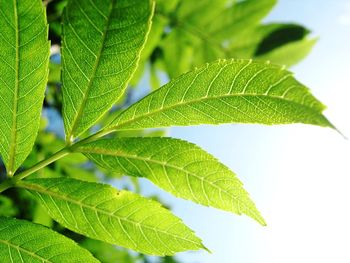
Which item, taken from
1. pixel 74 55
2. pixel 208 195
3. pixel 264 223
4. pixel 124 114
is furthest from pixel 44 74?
pixel 264 223

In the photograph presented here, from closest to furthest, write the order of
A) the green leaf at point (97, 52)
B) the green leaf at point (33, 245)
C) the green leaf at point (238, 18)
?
the green leaf at point (97, 52) < the green leaf at point (33, 245) < the green leaf at point (238, 18)

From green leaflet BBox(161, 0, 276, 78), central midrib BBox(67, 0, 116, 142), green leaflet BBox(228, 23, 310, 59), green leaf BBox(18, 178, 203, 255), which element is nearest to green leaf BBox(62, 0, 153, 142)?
central midrib BBox(67, 0, 116, 142)

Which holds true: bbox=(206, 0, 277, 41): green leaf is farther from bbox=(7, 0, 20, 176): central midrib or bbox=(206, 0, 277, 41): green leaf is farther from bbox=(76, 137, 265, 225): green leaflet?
bbox=(7, 0, 20, 176): central midrib

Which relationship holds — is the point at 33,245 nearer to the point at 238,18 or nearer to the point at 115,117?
the point at 115,117

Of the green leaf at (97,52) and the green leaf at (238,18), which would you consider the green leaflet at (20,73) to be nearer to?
the green leaf at (97,52)

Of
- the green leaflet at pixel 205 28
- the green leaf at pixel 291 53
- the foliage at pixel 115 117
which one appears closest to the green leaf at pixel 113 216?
the foliage at pixel 115 117

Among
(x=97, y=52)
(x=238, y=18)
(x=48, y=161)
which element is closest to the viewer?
(x=97, y=52)

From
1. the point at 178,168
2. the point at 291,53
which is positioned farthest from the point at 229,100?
the point at 291,53
